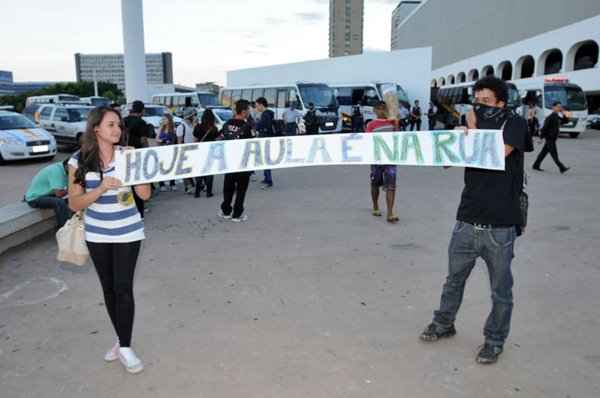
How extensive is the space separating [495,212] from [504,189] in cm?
17

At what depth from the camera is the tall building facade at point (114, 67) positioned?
137m

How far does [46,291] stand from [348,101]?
942 inches

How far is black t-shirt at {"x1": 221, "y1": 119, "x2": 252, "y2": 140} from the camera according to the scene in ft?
23.6

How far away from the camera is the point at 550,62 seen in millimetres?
50250

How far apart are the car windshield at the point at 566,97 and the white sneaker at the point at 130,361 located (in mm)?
25234

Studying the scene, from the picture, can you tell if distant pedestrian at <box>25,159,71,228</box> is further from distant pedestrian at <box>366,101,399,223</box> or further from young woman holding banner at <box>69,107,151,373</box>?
distant pedestrian at <box>366,101,399,223</box>

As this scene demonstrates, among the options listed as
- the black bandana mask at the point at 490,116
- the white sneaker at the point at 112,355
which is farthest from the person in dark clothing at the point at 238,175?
the black bandana mask at the point at 490,116

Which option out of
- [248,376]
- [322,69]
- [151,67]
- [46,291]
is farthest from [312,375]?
[151,67]

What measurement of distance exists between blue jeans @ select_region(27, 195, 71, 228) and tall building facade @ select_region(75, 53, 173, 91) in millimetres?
137378

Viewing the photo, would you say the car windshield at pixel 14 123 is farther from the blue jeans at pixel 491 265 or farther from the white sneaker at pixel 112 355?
the blue jeans at pixel 491 265

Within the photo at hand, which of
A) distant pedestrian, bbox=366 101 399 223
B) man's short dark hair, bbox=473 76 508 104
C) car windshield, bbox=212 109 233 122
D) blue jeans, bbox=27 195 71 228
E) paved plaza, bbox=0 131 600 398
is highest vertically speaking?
car windshield, bbox=212 109 233 122

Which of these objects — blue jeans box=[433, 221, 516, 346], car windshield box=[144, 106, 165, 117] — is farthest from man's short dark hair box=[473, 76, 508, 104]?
car windshield box=[144, 106, 165, 117]

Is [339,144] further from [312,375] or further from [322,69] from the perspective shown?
[322,69]

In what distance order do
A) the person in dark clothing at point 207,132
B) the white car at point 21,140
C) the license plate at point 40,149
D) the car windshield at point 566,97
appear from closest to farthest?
1. the person in dark clothing at point 207,132
2. the white car at point 21,140
3. the license plate at point 40,149
4. the car windshield at point 566,97
